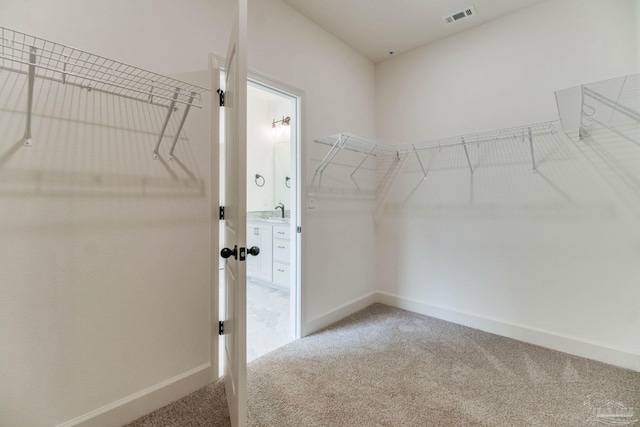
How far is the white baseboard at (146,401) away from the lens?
4.51 feet

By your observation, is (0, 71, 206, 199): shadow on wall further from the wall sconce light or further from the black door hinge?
the wall sconce light

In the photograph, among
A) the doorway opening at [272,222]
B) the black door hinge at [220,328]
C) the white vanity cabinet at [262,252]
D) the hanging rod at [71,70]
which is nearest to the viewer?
the hanging rod at [71,70]

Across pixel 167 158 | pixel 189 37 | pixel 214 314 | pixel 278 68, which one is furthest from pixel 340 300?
pixel 189 37

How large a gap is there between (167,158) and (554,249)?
9.52 feet

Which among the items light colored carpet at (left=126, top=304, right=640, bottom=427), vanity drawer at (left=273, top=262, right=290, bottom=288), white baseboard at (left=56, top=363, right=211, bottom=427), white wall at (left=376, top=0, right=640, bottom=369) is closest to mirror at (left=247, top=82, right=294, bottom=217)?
vanity drawer at (left=273, top=262, right=290, bottom=288)

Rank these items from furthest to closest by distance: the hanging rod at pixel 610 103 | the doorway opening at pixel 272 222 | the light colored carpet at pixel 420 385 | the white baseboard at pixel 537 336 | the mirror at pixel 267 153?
the mirror at pixel 267 153, the doorway opening at pixel 272 222, the white baseboard at pixel 537 336, the hanging rod at pixel 610 103, the light colored carpet at pixel 420 385

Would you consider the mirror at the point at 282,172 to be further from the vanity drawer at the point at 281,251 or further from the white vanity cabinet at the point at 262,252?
the vanity drawer at the point at 281,251

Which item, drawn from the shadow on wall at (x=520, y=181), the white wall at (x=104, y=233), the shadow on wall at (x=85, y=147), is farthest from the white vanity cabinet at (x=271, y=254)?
the shadow on wall at (x=85, y=147)

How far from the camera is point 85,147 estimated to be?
1.35 meters

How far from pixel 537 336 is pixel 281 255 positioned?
2.77m

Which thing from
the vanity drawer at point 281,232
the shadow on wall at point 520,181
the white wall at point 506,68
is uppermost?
the white wall at point 506,68

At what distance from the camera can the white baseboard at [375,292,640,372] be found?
Result: 1949 millimetres

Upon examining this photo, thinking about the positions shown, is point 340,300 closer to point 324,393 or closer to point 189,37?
point 324,393

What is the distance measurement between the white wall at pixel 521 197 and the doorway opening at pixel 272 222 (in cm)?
127
